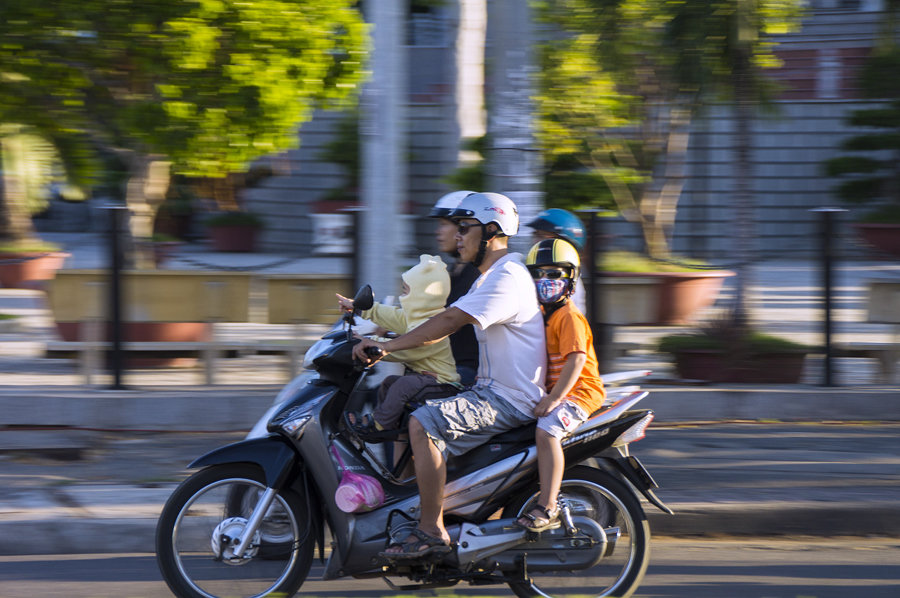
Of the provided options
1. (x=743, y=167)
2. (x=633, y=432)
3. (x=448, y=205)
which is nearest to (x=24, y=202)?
(x=743, y=167)

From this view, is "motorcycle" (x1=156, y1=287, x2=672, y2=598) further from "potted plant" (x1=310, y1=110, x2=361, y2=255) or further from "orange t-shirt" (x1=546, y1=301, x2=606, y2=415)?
"potted plant" (x1=310, y1=110, x2=361, y2=255)

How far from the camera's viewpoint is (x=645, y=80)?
12797 mm

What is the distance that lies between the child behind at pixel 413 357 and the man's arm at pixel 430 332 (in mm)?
229

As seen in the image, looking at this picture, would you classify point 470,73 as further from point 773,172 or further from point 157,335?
point 773,172

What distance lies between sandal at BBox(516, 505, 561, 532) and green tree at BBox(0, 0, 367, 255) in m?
5.78

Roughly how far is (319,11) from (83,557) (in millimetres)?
5634

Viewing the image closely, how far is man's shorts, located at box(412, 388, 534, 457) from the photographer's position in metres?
4.16

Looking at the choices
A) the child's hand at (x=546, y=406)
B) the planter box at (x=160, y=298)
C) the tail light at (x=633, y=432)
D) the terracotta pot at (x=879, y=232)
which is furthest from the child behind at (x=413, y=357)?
the terracotta pot at (x=879, y=232)

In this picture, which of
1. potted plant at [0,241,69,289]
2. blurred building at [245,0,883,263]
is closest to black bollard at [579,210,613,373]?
potted plant at [0,241,69,289]

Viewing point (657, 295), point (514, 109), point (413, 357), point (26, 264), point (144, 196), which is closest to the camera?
point (413, 357)

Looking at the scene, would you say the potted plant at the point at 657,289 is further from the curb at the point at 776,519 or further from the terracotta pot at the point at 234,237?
the terracotta pot at the point at 234,237

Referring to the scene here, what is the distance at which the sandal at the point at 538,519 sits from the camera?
417cm

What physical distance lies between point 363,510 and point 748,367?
4.64 metres

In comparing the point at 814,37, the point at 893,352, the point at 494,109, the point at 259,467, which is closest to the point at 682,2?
the point at 494,109
